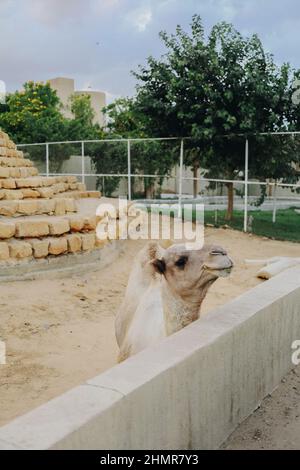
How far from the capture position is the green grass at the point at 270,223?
547 inches

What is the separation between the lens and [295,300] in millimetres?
4777

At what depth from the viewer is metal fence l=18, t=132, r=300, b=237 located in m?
15.3

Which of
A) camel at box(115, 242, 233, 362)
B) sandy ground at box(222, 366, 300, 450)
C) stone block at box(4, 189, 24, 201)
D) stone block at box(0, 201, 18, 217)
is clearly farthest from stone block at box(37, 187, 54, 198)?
sandy ground at box(222, 366, 300, 450)

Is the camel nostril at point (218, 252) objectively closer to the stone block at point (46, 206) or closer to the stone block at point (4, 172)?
the stone block at point (46, 206)

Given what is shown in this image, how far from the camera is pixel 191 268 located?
3621mm

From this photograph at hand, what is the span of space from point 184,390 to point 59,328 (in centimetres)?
396

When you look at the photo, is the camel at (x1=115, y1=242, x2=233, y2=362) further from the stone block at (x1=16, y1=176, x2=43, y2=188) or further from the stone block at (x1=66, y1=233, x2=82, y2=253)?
the stone block at (x1=16, y1=176, x2=43, y2=188)

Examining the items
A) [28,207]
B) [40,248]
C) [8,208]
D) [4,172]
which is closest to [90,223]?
[28,207]

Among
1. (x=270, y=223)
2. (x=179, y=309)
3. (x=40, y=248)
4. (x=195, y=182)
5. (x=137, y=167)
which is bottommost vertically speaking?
(x=270, y=223)

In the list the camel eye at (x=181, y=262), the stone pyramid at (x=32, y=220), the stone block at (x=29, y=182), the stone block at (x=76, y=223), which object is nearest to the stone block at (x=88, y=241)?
the stone pyramid at (x=32, y=220)

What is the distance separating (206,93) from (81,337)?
892cm

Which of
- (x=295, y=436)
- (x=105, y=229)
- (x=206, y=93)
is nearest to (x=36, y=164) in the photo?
(x=206, y=93)

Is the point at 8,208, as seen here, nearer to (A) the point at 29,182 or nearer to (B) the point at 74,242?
(B) the point at 74,242
